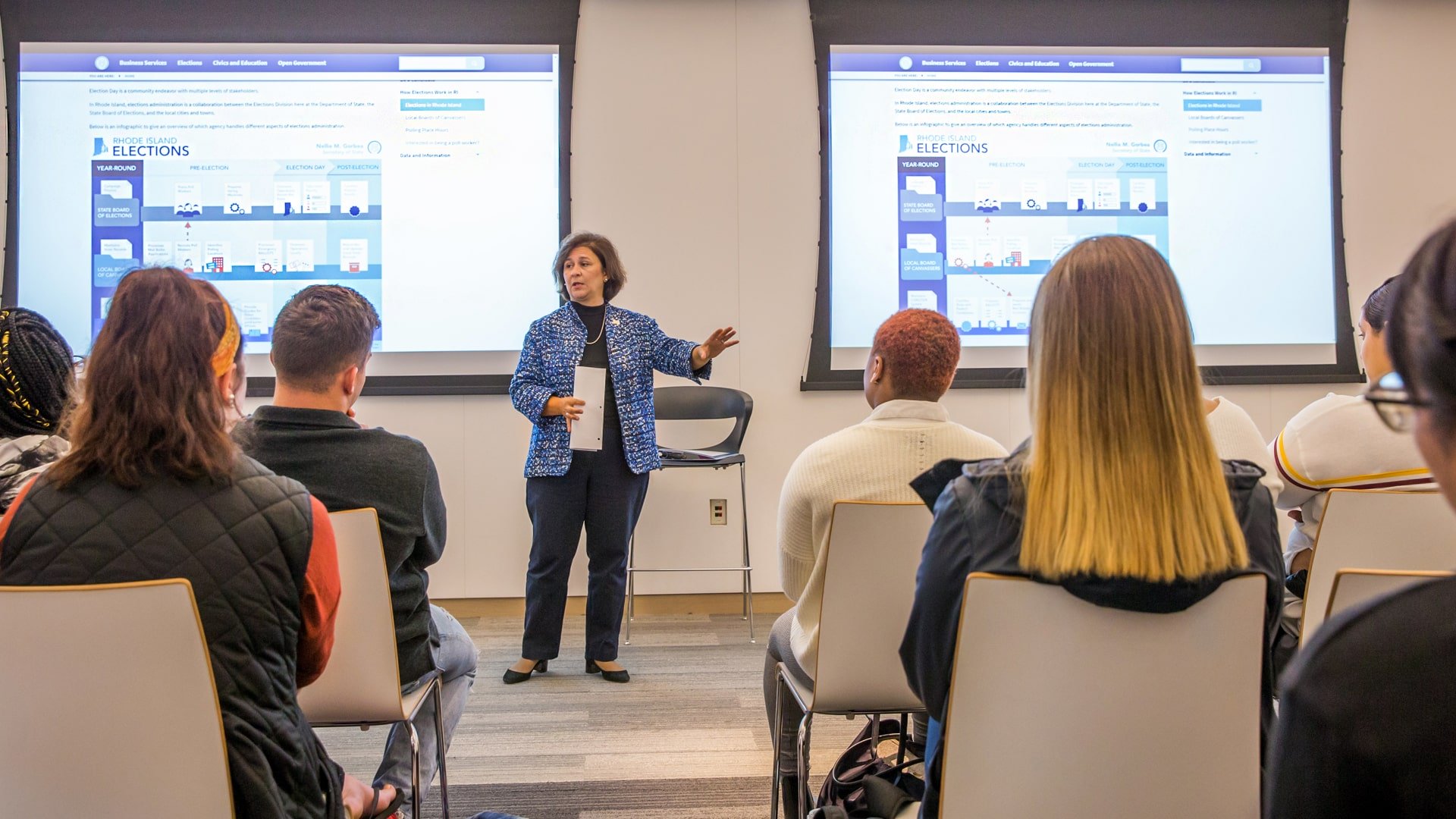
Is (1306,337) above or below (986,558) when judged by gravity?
above

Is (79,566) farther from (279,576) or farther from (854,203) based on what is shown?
(854,203)

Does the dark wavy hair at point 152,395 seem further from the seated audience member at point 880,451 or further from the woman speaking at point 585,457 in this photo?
the woman speaking at point 585,457

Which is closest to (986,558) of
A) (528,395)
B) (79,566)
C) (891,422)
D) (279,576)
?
(891,422)

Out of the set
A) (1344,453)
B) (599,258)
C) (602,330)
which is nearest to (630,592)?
(602,330)

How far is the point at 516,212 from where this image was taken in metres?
4.30

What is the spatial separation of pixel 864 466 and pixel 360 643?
3.22 feet

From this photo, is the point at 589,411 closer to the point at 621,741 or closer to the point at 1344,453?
the point at 621,741

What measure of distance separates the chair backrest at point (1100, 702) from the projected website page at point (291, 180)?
11.6 feet

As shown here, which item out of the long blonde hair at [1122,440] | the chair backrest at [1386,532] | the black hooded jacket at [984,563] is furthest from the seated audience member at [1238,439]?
the long blonde hair at [1122,440]

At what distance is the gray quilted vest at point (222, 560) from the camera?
111 centimetres

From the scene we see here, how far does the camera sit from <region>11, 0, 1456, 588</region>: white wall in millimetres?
4387

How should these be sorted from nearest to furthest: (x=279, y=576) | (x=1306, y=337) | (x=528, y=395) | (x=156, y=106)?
1. (x=279, y=576)
2. (x=528, y=395)
3. (x=156, y=106)
4. (x=1306, y=337)

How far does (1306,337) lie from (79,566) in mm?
5027

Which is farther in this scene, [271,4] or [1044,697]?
[271,4]
